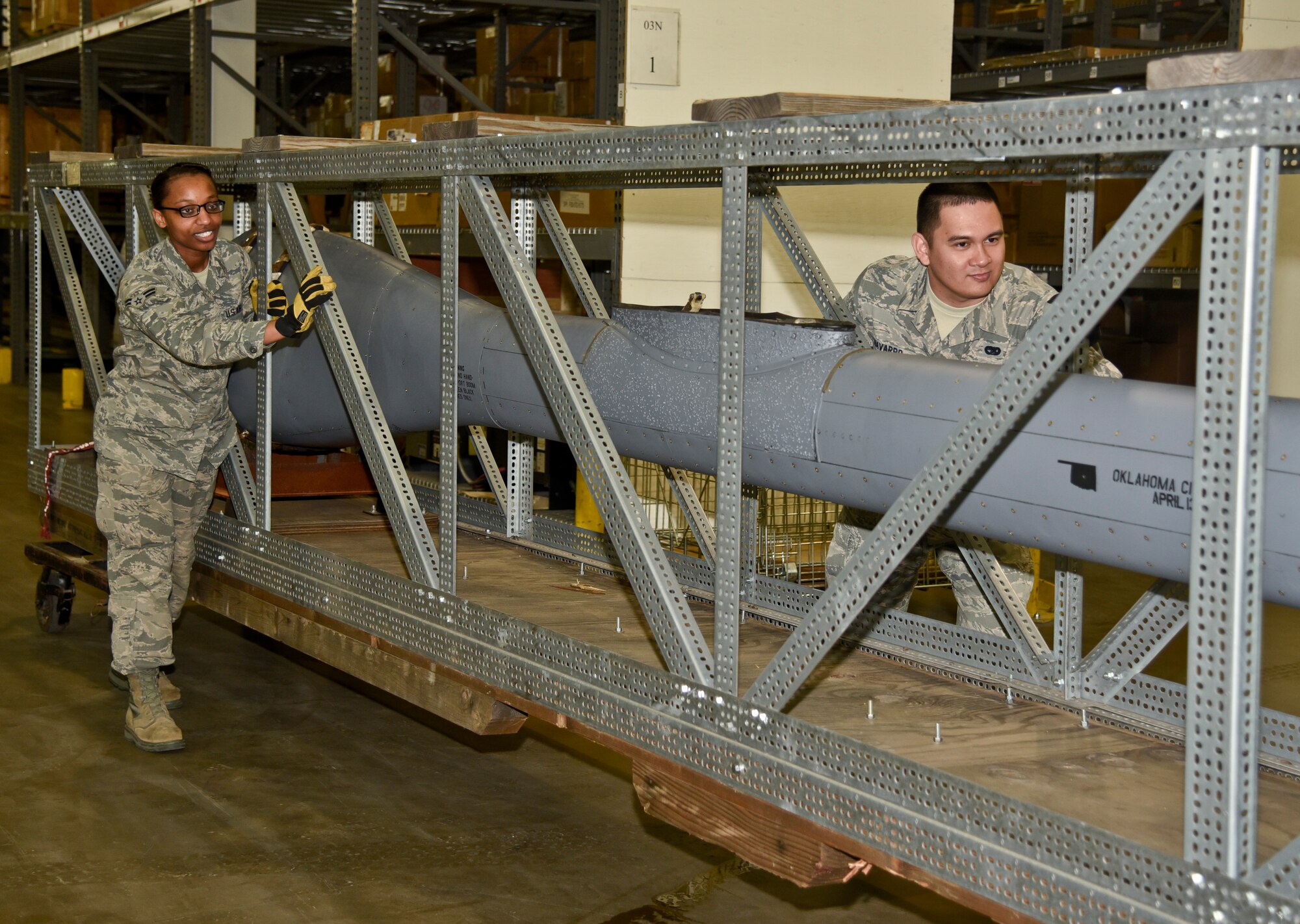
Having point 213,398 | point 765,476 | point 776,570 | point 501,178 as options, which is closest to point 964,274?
point 765,476

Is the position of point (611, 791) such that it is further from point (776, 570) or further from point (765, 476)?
point (765, 476)

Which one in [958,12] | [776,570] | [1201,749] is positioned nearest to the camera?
[1201,749]

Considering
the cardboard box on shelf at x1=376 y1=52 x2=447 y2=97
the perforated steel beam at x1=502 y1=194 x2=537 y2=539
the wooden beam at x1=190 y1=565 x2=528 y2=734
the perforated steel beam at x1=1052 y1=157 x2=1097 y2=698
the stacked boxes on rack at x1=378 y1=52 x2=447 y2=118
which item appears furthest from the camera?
the cardboard box on shelf at x1=376 y1=52 x2=447 y2=97

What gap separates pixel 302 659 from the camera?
6273 millimetres

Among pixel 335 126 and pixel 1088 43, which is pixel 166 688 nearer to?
pixel 335 126

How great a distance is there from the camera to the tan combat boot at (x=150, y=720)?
4965 millimetres

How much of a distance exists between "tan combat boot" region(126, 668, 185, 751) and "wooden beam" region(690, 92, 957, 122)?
3.22m

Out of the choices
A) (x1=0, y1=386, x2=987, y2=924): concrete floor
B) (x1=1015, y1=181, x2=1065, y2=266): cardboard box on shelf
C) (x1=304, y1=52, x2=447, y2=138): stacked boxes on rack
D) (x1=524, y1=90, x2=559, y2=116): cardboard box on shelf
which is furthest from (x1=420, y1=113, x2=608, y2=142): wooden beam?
(x1=304, y1=52, x2=447, y2=138): stacked boxes on rack

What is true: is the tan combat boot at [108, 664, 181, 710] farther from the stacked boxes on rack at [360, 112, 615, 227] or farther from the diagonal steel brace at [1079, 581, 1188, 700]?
the diagonal steel brace at [1079, 581, 1188, 700]

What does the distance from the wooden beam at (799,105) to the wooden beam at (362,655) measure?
171cm

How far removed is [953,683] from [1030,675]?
0.23m

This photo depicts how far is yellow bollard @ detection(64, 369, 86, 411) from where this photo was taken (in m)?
13.5

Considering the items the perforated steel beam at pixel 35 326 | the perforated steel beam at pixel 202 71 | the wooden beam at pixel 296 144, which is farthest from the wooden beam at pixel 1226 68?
the perforated steel beam at pixel 202 71

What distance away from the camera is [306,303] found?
4211 mm
